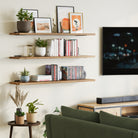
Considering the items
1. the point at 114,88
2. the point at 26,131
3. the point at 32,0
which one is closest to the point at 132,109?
the point at 114,88

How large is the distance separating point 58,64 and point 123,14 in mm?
1577

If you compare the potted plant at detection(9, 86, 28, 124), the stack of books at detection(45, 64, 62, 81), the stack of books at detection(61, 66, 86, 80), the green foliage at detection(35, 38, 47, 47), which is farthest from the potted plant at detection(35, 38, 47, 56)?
the potted plant at detection(9, 86, 28, 124)

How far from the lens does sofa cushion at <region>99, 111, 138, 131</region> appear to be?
3.51 m

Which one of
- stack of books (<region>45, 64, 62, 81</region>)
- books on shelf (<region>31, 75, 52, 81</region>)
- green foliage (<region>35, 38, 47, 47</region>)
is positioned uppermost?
green foliage (<region>35, 38, 47, 47</region>)

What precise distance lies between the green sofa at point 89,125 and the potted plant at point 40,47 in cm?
160

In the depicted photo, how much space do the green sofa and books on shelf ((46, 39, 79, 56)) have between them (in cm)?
170

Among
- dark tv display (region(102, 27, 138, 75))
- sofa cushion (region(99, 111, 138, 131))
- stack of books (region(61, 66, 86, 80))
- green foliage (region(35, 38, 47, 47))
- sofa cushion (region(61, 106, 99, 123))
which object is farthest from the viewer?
dark tv display (region(102, 27, 138, 75))

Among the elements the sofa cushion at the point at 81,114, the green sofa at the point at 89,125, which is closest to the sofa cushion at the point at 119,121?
the green sofa at the point at 89,125

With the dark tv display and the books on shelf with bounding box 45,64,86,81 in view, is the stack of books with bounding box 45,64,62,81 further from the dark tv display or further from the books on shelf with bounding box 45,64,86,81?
the dark tv display

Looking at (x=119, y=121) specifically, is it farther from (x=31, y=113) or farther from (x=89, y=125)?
(x=31, y=113)

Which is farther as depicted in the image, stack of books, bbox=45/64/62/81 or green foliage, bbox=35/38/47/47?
stack of books, bbox=45/64/62/81

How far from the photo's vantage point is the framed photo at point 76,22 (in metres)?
5.90

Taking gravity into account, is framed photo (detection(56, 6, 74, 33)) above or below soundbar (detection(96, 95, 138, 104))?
above

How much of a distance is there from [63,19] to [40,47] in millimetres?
670
